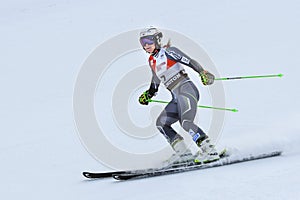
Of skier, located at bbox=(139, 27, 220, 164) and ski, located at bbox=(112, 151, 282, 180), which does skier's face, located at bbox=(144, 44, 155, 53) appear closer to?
skier, located at bbox=(139, 27, 220, 164)

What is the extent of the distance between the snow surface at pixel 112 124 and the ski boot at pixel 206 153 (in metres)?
0.32

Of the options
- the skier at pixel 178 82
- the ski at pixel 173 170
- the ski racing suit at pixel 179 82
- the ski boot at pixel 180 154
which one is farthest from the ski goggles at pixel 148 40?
the ski at pixel 173 170

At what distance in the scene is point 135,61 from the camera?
1244 centimetres

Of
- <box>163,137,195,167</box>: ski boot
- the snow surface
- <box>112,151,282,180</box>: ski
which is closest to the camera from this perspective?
the snow surface

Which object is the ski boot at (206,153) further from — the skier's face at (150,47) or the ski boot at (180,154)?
the skier's face at (150,47)

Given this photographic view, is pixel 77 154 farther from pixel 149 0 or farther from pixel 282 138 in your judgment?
pixel 149 0

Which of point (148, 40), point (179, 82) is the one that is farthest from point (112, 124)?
point (148, 40)

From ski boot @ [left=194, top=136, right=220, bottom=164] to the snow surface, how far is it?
0.32 metres

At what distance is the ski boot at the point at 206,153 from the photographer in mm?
5145

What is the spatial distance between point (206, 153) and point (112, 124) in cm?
301

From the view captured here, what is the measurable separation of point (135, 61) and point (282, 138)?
7.33 metres

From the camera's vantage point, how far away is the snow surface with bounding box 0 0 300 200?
14.5 feet

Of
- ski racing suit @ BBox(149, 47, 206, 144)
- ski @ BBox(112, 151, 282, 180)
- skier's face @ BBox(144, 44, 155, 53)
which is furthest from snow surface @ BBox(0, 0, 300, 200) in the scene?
skier's face @ BBox(144, 44, 155, 53)

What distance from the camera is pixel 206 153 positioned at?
203 inches
